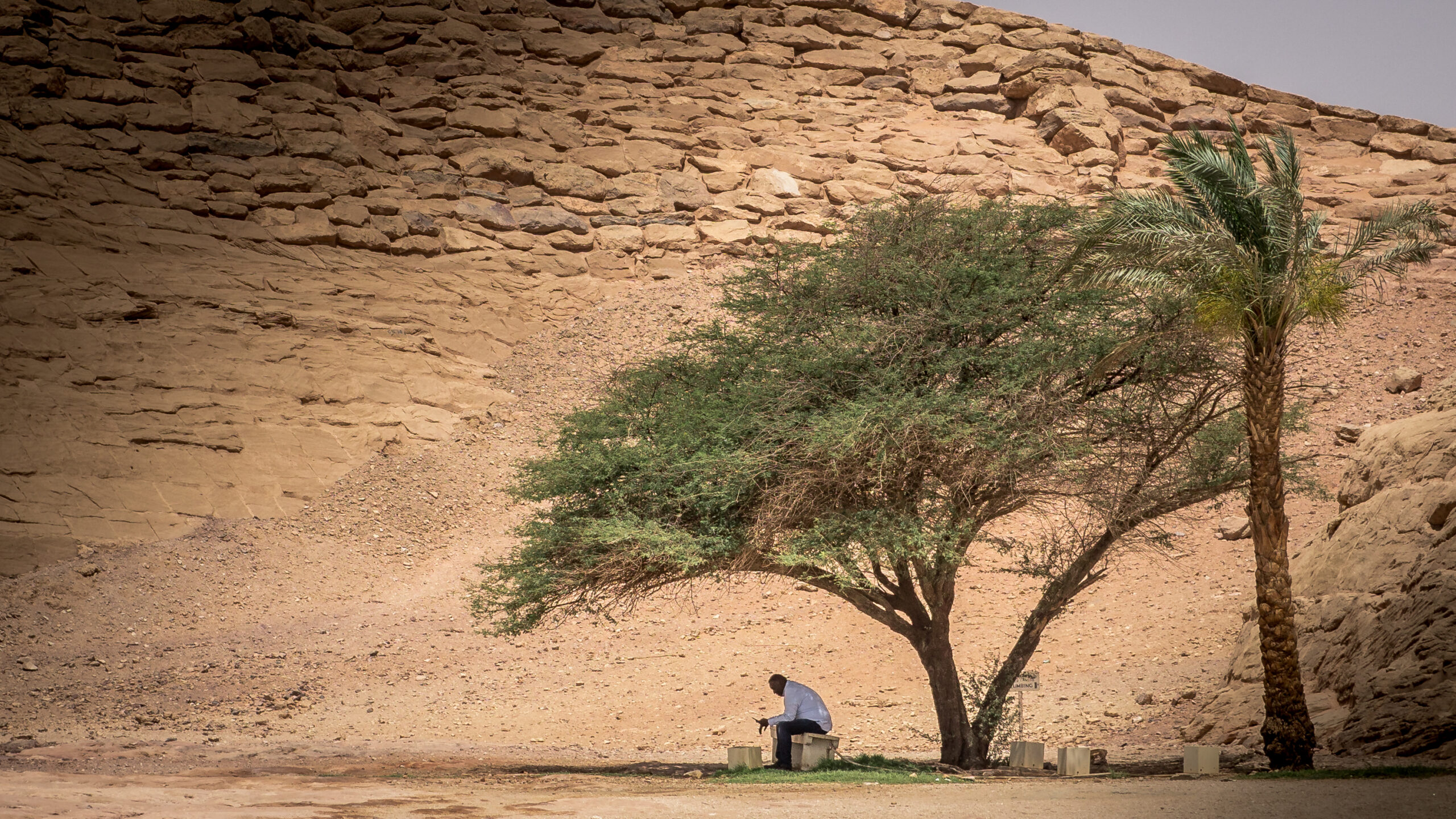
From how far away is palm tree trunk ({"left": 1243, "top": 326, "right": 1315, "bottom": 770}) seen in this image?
12.1 metres

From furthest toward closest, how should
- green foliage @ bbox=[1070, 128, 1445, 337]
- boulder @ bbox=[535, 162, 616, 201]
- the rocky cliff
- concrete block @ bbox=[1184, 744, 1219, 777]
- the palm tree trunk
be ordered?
boulder @ bbox=[535, 162, 616, 201] < the rocky cliff < concrete block @ bbox=[1184, 744, 1219, 777] < green foliage @ bbox=[1070, 128, 1445, 337] < the palm tree trunk

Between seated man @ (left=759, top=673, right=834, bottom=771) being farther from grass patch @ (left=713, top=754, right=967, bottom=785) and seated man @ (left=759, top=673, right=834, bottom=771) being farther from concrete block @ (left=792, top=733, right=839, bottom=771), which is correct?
grass patch @ (left=713, top=754, right=967, bottom=785)

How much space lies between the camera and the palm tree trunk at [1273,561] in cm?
1210

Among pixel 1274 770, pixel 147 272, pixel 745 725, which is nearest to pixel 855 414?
pixel 1274 770

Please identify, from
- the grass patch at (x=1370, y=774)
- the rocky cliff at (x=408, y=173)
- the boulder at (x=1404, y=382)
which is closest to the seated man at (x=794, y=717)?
the grass patch at (x=1370, y=774)

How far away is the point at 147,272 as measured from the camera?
3244 cm

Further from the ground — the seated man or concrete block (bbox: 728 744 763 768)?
the seated man

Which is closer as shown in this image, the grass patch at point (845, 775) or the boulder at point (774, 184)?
the grass patch at point (845, 775)

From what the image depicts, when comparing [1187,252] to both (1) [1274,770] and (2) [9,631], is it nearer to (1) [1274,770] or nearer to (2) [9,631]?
(1) [1274,770]

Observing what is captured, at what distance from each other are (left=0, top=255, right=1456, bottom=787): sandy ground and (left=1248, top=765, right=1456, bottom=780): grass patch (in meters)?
3.80

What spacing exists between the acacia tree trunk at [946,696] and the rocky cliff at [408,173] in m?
17.6

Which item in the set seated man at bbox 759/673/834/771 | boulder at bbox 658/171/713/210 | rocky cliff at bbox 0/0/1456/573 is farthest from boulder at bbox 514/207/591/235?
seated man at bbox 759/673/834/771

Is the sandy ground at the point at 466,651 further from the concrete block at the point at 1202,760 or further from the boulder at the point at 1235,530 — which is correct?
the concrete block at the point at 1202,760

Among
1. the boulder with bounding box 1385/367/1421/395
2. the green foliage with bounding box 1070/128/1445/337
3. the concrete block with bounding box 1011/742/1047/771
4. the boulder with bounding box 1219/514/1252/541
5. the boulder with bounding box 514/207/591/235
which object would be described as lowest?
the concrete block with bounding box 1011/742/1047/771
